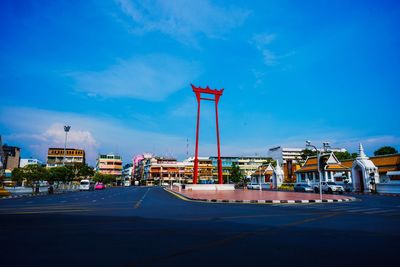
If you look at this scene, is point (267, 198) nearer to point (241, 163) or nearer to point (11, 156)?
point (11, 156)

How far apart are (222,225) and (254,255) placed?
3.85 m

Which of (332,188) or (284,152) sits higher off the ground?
(284,152)

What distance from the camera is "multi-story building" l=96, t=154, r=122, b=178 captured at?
121750mm

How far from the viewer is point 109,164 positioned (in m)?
123

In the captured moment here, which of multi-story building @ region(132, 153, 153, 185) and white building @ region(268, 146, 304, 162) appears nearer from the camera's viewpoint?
multi-story building @ region(132, 153, 153, 185)

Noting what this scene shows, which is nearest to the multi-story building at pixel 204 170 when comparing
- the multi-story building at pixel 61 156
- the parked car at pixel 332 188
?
the multi-story building at pixel 61 156

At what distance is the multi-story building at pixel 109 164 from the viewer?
4793 inches

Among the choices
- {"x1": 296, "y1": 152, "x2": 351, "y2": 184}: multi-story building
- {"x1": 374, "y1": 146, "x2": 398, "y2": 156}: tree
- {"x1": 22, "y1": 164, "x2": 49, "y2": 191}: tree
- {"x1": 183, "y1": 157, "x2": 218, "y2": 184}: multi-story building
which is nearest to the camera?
{"x1": 296, "y1": 152, "x2": 351, "y2": 184}: multi-story building

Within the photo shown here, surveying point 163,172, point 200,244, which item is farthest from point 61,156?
point 200,244

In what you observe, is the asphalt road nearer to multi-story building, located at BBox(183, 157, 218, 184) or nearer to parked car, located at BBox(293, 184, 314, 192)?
parked car, located at BBox(293, 184, 314, 192)

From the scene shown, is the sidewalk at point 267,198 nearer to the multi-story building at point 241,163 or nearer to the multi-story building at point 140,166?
the multi-story building at point 241,163

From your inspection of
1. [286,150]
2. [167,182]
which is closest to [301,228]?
[167,182]

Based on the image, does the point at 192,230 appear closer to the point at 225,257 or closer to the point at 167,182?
the point at 225,257

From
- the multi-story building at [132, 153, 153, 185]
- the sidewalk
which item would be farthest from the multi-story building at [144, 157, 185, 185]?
the sidewalk
